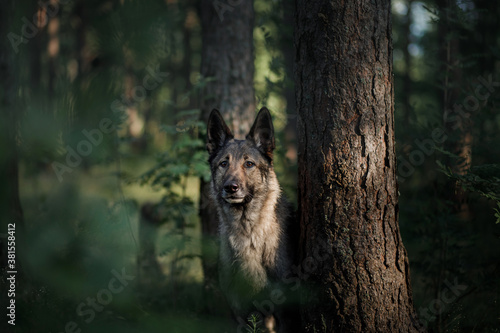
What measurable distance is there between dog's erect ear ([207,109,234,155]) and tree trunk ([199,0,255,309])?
118 cm

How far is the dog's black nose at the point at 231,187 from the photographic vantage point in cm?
431

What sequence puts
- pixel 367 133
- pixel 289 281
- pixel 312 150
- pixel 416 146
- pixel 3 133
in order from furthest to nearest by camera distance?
pixel 416 146, pixel 289 281, pixel 312 150, pixel 367 133, pixel 3 133

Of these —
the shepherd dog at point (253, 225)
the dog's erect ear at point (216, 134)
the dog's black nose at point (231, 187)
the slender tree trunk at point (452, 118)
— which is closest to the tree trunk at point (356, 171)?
the shepherd dog at point (253, 225)

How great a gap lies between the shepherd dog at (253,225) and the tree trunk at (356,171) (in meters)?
0.82

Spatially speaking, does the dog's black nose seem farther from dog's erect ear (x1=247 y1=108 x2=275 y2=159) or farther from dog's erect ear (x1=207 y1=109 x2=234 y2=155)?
dog's erect ear (x1=207 y1=109 x2=234 y2=155)

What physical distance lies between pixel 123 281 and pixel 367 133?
9.07 ft

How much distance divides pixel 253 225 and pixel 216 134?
1.50 m

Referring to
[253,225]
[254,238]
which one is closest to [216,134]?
[253,225]

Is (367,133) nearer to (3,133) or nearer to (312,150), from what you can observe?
(312,150)

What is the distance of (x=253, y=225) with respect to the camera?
443 cm

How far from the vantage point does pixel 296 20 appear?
3.62 m

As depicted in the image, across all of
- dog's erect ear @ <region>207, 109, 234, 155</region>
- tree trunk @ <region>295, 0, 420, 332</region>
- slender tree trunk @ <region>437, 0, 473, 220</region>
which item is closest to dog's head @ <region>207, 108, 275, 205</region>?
dog's erect ear @ <region>207, 109, 234, 155</region>

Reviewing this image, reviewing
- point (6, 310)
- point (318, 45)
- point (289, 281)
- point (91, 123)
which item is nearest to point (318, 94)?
point (318, 45)

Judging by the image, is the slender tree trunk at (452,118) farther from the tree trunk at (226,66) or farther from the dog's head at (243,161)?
the tree trunk at (226,66)
